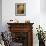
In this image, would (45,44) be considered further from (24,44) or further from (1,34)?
(1,34)

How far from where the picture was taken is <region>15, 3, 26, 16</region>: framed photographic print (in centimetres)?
625

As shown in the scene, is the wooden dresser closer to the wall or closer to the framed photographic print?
the wall

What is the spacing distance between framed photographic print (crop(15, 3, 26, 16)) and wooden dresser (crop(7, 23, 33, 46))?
513mm

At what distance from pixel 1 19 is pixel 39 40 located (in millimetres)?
1848

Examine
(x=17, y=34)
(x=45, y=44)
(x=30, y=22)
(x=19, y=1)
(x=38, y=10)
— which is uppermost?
(x=19, y=1)

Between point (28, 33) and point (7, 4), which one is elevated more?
point (7, 4)

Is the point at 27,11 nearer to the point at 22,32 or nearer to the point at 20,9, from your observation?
the point at 20,9

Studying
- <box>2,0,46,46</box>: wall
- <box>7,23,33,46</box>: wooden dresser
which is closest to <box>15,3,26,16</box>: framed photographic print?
<box>2,0,46,46</box>: wall

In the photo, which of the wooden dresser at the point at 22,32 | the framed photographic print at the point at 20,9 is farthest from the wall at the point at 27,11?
the wooden dresser at the point at 22,32

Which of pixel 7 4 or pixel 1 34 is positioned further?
pixel 7 4

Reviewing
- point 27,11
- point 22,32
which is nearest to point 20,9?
point 27,11

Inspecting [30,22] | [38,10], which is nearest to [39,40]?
[30,22]

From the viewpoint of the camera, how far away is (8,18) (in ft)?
20.5

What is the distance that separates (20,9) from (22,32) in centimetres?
99
